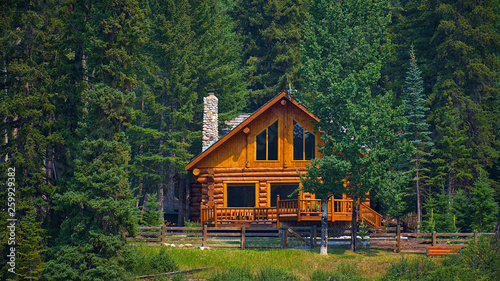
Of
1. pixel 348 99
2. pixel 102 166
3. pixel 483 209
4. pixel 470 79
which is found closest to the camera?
pixel 102 166

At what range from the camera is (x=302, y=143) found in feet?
109

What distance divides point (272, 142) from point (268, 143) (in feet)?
0.72

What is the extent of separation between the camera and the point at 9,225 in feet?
81.7

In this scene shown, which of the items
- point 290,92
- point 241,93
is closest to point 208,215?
point 290,92

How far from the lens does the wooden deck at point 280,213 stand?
3145 centimetres

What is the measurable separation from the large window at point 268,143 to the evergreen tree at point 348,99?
4.31 meters

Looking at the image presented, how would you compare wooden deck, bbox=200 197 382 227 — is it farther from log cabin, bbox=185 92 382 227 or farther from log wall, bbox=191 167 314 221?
log wall, bbox=191 167 314 221

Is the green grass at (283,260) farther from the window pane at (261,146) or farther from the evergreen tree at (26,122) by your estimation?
the window pane at (261,146)

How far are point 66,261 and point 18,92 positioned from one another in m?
7.41

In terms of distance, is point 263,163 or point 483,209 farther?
point 263,163

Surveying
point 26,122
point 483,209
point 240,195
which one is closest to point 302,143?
point 240,195

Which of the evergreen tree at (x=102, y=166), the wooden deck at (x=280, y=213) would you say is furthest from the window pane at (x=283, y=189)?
the evergreen tree at (x=102, y=166)

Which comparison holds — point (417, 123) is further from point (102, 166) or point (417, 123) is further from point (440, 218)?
point (102, 166)

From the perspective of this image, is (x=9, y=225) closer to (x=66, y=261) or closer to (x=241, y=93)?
(x=66, y=261)
